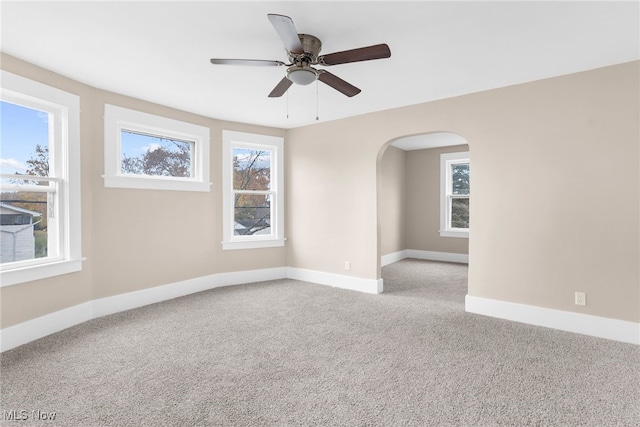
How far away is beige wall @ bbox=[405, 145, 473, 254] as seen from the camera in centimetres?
695

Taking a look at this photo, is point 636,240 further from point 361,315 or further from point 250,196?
point 250,196

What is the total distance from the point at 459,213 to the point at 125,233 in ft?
20.3

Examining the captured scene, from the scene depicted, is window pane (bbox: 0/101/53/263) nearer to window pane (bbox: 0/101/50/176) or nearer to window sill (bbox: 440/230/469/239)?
window pane (bbox: 0/101/50/176)

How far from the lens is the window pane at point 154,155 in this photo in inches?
149

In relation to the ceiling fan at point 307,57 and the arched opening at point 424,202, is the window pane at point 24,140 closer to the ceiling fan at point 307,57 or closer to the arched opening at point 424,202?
the ceiling fan at point 307,57

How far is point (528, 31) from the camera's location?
2291 millimetres

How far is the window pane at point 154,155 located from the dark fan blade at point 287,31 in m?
2.67

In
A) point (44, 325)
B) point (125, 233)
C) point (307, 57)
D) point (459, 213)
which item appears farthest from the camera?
point (459, 213)

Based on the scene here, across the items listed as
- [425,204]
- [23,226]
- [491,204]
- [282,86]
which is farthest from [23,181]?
[425,204]

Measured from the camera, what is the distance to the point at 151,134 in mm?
3975

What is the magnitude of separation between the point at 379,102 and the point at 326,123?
1.07 m

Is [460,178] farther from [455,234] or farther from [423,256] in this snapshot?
[423,256]

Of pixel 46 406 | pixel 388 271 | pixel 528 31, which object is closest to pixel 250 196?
pixel 388 271

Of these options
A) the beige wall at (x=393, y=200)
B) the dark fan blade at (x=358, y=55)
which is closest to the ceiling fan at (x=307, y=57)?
the dark fan blade at (x=358, y=55)
